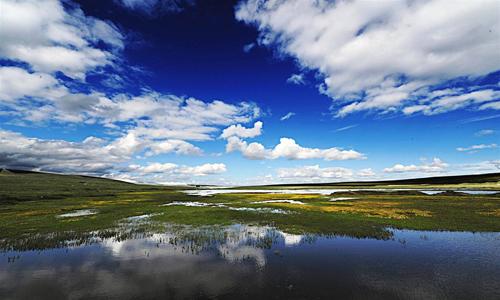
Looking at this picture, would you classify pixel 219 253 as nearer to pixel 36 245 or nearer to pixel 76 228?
pixel 36 245

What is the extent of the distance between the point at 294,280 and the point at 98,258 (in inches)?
603

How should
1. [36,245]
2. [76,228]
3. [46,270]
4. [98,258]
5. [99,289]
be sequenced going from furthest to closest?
[76,228] → [36,245] → [98,258] → [46,270] → [99,289]

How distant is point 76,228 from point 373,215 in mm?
40254

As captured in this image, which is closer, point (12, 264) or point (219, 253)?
point (12, 264)

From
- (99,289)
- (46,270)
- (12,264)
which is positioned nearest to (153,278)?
(99,289)

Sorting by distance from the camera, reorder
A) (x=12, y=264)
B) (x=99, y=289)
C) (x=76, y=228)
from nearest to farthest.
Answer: (x=99, y=289) < (x=12, y=264) < (x=76, y=228)

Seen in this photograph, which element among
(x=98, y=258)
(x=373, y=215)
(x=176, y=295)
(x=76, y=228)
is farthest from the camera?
(x=373, y=215)

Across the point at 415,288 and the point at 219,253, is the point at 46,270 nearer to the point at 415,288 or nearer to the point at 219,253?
the point at 219,253

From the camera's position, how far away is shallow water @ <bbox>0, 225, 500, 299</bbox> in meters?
15.3

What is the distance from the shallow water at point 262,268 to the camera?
15.3 meters

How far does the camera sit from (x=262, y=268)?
19.2m

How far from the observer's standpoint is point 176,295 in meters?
15.0

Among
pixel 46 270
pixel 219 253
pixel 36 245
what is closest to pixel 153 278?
pixel 219 253

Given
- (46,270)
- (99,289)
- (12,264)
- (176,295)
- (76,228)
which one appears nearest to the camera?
(176,295)
